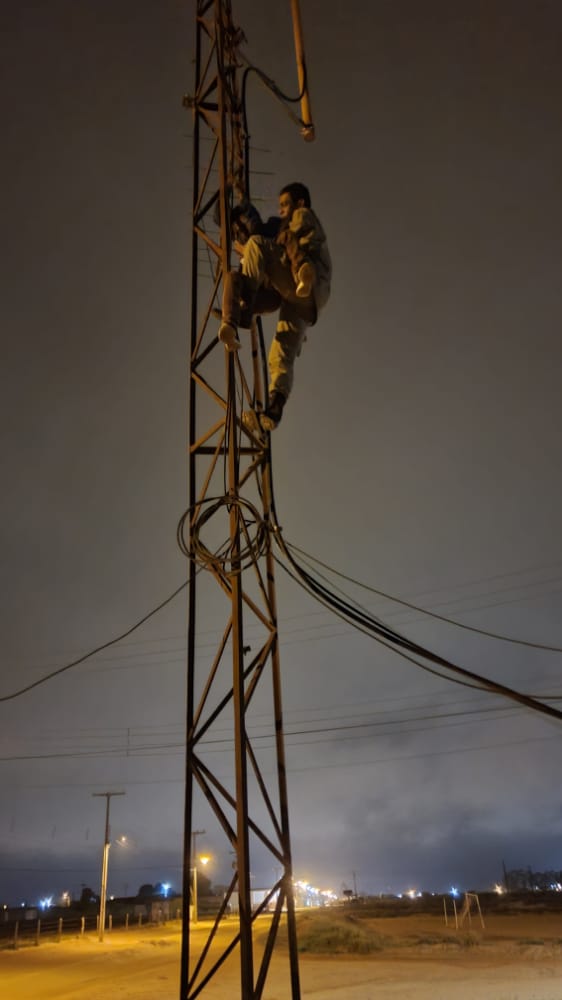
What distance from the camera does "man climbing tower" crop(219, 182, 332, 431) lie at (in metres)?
6.78

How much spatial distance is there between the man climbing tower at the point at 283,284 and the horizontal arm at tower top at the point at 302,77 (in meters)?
0.96

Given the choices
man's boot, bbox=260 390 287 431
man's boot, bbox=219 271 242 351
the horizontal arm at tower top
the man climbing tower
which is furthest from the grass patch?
the horizontal arm at tower top

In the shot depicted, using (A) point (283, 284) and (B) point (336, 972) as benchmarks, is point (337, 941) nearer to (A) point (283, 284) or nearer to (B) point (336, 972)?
(B) point (336, 972)

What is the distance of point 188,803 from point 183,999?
5.24ft

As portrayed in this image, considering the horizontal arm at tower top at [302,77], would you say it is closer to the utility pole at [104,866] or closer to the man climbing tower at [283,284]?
the man climbing tower at [283,284]

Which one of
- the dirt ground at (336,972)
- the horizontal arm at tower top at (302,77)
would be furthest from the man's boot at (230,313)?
the dirt ground at (336,972)

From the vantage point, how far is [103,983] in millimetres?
15703

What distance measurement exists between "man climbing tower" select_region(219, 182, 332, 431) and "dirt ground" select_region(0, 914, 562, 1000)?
10935mm

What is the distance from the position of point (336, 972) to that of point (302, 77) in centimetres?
1780

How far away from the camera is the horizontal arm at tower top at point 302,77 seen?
7.37 metres

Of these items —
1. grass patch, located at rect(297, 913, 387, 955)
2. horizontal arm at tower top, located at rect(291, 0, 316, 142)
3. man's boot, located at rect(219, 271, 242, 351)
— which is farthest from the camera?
grass patch, located at rect(297, 913, 387, 955)

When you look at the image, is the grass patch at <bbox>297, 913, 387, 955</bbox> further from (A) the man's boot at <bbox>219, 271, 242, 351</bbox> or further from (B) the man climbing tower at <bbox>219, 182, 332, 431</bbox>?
(A) the man's boot at <bbox>219, 271, 242, 351</bbox>

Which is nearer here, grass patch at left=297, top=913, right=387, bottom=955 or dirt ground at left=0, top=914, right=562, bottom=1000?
dirt ground at left=0, top=914, right=562, bottom=1000

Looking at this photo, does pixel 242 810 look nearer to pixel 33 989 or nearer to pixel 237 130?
pixel 237 130
